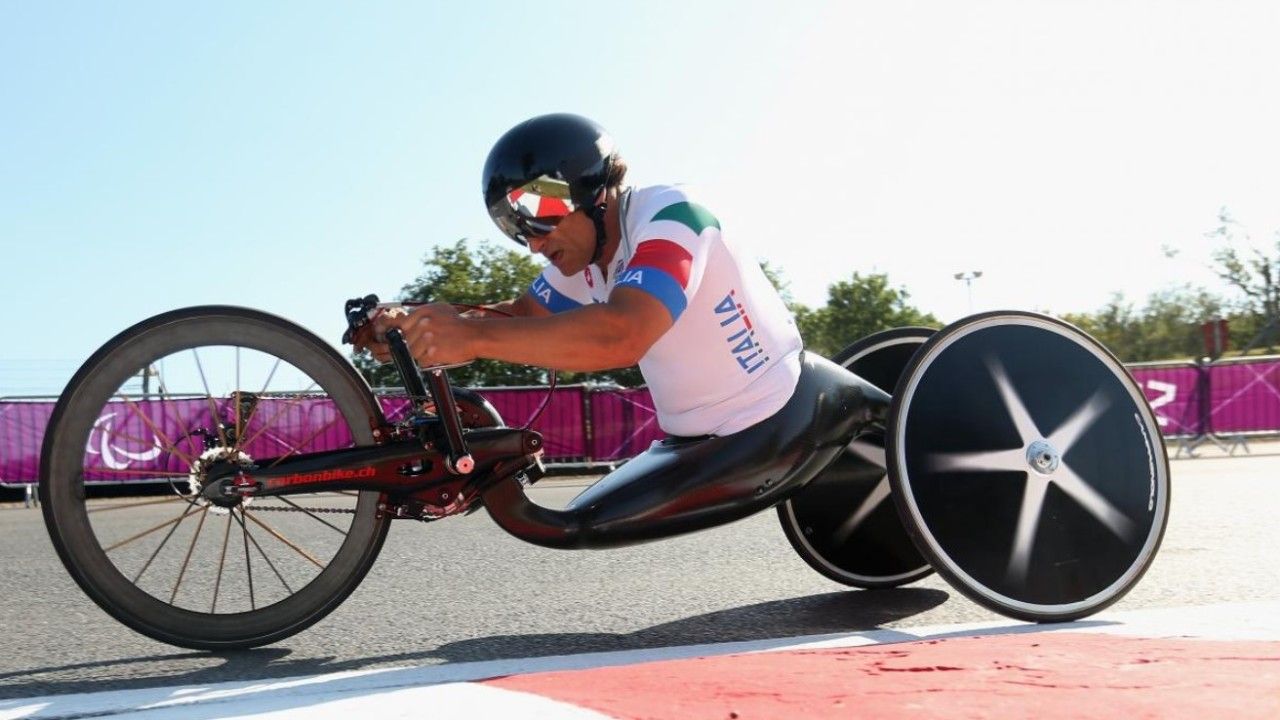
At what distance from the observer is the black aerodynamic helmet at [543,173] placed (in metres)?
3.38

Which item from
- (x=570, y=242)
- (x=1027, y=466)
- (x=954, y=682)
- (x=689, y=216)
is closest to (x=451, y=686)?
(x=954, y=682)

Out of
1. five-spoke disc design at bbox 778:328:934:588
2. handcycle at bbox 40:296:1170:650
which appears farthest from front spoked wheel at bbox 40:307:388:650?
five-spoke disc design at bbox 778:328:934:588

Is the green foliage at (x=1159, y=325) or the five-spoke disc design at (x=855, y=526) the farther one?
the green foliage at (x=1159, y=325)

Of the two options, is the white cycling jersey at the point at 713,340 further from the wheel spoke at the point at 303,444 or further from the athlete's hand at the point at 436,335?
the wheel spoke at the point at 303,444

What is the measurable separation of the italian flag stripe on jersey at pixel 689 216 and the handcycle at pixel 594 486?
630 millimetres

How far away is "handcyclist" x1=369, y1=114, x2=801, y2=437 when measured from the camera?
10.0ft

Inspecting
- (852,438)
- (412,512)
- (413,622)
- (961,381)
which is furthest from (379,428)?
(961,381)

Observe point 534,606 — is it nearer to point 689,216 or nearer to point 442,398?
point 442,398

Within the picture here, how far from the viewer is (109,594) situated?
3.13 metres

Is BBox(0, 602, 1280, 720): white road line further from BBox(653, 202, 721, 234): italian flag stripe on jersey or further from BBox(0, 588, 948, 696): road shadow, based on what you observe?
BBox(653, 202, 721, 234): italian flag stripe on jersey

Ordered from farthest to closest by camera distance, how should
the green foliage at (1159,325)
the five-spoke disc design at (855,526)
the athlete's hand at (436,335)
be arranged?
the green foliage at (1159,325), the five-spoke disc design at (855,526), the athlete's hand at (436,335)

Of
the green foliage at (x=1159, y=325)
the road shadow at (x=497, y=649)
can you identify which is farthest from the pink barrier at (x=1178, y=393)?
the green foliage at (x=1159, y=325)

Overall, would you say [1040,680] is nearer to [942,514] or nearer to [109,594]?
[942,514]

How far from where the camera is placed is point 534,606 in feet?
12.6
